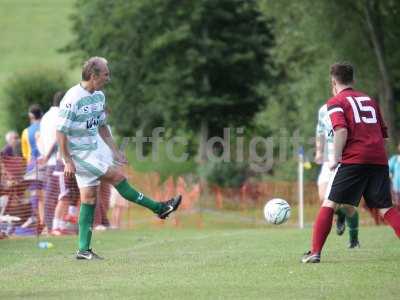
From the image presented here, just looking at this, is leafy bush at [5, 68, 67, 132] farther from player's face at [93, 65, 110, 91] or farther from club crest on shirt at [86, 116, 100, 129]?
player's face at [93, 65, 110, 91]

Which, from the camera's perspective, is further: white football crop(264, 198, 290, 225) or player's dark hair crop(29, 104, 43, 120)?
player's dark hair crop(29, 104, 43, 120)

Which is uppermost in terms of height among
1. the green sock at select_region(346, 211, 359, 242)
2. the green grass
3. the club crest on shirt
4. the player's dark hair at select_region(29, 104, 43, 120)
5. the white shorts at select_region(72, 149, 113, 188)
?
the green grass

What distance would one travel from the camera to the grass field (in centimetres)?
865

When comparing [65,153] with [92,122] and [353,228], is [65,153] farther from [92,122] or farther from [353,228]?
[353,228]

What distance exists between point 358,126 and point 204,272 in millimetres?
2139

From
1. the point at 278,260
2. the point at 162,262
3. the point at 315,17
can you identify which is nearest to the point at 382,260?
the point at 278,260

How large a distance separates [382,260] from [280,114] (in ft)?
128

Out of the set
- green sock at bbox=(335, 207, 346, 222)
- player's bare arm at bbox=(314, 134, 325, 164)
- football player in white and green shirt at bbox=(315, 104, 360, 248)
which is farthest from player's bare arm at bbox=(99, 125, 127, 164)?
player's bare arm at bbox=(314, 134, 325, 164)

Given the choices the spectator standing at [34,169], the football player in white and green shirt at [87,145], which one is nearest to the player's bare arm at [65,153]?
the football player in white and green shirt at [87,145]

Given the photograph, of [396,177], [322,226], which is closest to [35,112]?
[396,177]

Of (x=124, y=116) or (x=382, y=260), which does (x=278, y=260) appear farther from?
A: (x=124, y=116)

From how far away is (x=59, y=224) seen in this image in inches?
708

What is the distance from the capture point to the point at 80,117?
1164 cm

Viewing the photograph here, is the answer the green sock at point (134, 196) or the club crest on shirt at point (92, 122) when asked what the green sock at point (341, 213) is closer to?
the green sock at point (134, 196)
